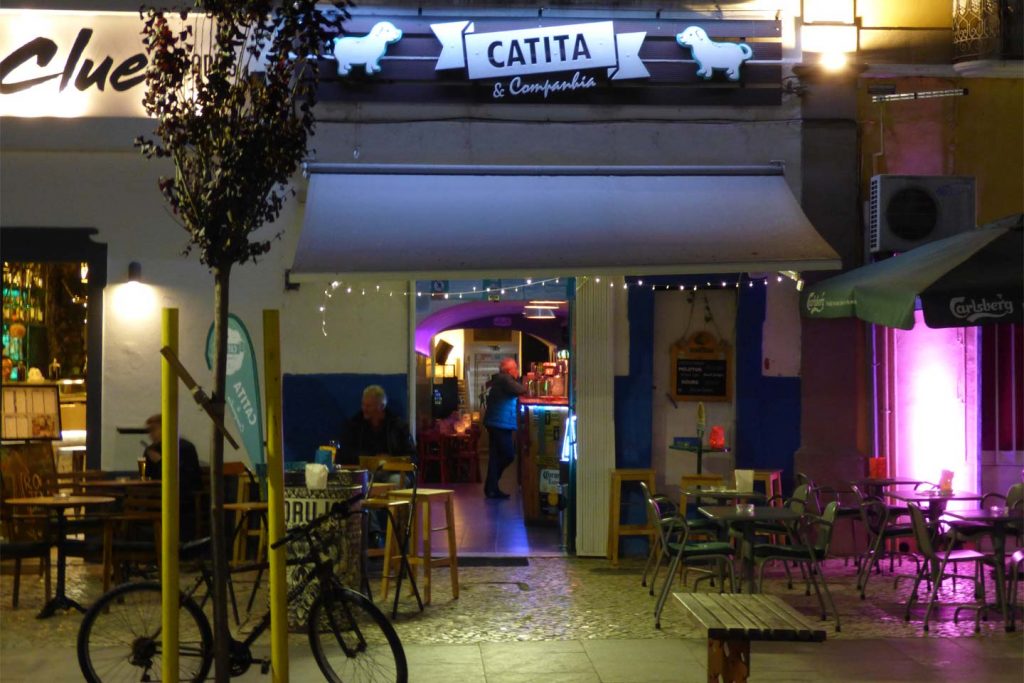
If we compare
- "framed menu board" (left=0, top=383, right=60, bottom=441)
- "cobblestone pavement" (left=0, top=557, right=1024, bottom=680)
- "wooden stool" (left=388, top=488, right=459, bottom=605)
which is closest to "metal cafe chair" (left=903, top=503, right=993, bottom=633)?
"cobblestone pavement" (left=0, top=557, right=1024, bottom=680)

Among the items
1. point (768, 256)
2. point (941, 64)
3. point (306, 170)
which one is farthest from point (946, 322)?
point (306, 170)

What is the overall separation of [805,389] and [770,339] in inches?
21.4

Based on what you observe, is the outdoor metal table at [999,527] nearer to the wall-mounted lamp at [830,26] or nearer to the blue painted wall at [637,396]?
the blue painted wall at [637,396]

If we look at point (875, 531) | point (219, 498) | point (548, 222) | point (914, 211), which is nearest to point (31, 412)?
point (548, 222)

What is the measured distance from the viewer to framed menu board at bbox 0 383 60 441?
462 inches

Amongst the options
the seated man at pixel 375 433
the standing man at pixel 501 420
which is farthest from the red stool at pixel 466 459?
the seated man at pixel 375 433

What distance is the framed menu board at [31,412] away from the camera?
38.5 ft

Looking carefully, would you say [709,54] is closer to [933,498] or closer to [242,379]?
[933,498]

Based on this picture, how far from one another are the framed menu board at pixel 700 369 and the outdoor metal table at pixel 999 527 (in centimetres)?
289

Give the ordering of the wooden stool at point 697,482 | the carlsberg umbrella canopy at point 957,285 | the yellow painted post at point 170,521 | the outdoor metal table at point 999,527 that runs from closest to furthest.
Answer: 1. the yellow painted post at point 170,521
2. the carlsberg umbrella canopy at point 957,285
3. the outdoor metal table at point 999,527
4. the wooden stool at point 697,482

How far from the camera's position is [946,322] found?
8.27 m

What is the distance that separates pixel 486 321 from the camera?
55.1 feet

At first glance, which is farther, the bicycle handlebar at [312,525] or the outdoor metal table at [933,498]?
the outdoor metal table at [933,498]

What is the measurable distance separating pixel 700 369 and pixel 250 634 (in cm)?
591
